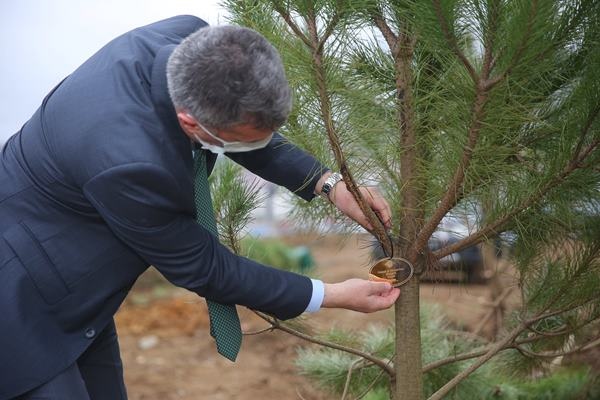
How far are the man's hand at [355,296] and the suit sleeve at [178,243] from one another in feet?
0.15

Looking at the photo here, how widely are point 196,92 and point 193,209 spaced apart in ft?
0.87

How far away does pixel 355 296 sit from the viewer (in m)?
1.51

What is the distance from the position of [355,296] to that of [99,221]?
0.48 m

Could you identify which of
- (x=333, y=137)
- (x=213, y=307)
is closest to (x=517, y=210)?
(x=333, y=137)

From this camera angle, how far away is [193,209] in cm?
144

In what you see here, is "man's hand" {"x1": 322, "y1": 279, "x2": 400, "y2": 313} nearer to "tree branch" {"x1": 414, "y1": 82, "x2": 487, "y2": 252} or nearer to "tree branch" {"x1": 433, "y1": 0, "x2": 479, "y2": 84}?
"tree branch" {"x1": 414, "y1": 82, "x2": 487, "y2": 252}

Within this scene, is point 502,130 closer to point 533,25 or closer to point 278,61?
point 533,25

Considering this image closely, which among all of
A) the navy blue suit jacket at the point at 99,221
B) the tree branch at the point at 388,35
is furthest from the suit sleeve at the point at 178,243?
the tree branch at the point at 388,35

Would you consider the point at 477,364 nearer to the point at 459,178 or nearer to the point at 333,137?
the point at 459,178

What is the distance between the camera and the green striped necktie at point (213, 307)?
61.4 inches

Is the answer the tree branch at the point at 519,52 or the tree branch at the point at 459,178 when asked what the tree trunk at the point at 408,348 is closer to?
the tree branch at the point at 459,178

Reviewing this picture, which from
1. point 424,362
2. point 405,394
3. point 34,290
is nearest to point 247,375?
point 424,362

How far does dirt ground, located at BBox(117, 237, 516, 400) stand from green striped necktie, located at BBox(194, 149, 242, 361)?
1.15m

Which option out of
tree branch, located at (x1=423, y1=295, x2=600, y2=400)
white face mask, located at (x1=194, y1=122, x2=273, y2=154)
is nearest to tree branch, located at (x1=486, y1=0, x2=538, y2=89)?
white face mask, located at (x1=194, y1=122, x2=273, y2=154)
